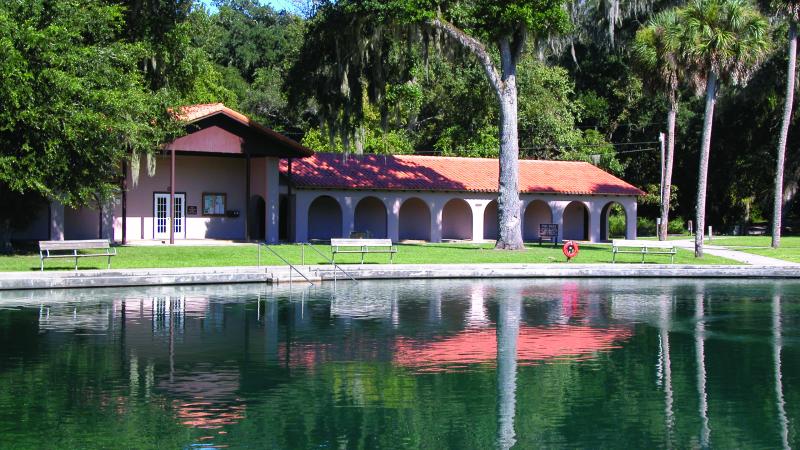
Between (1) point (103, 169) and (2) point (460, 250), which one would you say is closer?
(1) point (103, 169)

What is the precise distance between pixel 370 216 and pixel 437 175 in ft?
10.8

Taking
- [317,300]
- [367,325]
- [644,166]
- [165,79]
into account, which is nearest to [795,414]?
[367,325]

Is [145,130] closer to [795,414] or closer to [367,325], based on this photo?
[367,325]

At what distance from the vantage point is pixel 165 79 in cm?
3139

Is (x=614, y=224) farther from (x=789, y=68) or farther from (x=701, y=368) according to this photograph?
(x=701, y=368)

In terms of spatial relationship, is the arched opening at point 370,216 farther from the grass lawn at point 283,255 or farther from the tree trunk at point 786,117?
the tree trunk at point 786,117

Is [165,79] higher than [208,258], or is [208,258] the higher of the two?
[165,79]

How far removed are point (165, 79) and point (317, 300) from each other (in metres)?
14.8

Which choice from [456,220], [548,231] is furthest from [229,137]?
[456,220]

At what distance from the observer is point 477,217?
4128cm

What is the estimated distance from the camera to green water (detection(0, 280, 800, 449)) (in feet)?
30.4

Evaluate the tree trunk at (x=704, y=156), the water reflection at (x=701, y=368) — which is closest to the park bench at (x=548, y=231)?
the tree trunk at (x=704, y=156)

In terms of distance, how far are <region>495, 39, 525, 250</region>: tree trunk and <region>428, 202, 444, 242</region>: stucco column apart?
786 centimetres

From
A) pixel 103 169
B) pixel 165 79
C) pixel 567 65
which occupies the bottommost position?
pixel 103 169
